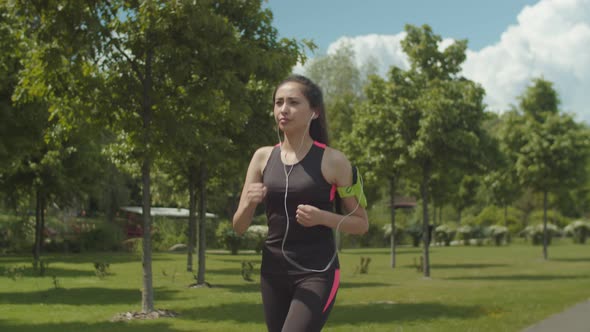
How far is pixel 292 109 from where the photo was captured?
158 inches

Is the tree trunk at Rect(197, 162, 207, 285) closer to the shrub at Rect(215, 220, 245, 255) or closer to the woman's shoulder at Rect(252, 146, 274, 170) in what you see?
the woman's shoulder at Rect(252, 146, 274, 170)

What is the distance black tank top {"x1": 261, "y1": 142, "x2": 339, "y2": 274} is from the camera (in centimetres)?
388

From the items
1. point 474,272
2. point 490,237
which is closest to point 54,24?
point 474,272

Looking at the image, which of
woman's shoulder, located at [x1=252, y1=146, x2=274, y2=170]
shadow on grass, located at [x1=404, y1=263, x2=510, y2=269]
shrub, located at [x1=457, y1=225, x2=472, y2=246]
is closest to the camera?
woman's shoulder, located at [x1=252, y1=146, x2=274, y2=170]

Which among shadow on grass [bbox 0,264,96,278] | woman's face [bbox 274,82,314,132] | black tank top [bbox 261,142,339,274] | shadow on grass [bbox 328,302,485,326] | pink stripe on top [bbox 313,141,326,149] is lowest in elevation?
shadow on grass [bbox 0,264,96,278]

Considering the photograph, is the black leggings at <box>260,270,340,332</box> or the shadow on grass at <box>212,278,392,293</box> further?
the shadow on grass at <box>212,278,392,293</box>

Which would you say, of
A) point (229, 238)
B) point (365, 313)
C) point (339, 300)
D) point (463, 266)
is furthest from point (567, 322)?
point (229, 238)

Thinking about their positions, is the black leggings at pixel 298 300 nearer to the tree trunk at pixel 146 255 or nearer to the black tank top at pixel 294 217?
the black tank top at pixel 294 217

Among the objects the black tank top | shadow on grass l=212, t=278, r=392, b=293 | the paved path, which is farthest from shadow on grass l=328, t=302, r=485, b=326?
the black tank top

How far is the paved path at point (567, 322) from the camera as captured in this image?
425 inches

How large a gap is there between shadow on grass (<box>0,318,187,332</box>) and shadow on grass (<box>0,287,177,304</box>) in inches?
124

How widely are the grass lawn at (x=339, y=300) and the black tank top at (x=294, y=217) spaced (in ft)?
23.6

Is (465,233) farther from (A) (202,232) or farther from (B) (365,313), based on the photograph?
(B) (365,313)

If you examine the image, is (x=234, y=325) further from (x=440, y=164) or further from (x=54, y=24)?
(x=440, y=164)
